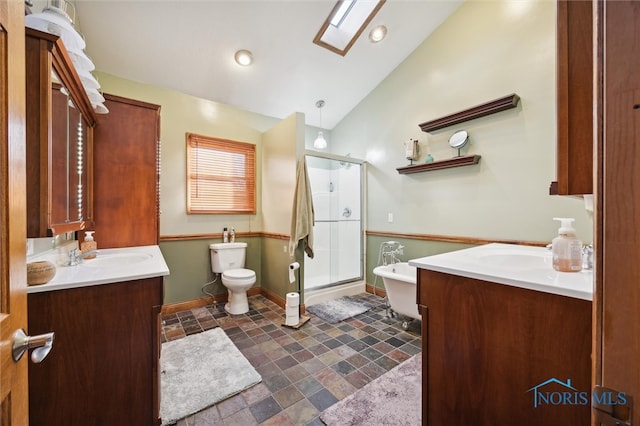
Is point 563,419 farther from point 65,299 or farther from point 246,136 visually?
point 246,136

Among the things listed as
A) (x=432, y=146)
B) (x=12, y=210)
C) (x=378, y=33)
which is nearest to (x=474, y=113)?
(x=432, y=146)

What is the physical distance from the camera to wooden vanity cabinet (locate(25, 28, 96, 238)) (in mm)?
993

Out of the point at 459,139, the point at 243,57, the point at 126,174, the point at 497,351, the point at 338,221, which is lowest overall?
the point at 497,351

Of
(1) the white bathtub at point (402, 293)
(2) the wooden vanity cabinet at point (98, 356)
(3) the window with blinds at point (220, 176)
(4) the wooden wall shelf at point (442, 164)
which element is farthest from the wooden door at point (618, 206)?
(3) the window with blinds at point (220, 176)

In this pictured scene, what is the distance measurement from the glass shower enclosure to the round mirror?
1268mm

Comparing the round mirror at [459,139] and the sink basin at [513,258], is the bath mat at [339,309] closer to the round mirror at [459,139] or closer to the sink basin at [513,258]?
the sink basin at [513,258]

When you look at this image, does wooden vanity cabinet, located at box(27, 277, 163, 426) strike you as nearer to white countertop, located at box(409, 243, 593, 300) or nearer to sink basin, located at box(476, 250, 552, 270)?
white countertop, located at box(409, 243, 593, 300)

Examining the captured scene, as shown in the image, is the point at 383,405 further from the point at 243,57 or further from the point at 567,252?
the point at 243,57

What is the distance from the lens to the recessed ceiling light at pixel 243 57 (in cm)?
268

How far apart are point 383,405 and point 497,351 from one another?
34.5 inches

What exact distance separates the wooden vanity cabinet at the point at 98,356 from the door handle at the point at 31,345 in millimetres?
678

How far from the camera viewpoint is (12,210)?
571 millimetres

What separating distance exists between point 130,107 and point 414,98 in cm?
292

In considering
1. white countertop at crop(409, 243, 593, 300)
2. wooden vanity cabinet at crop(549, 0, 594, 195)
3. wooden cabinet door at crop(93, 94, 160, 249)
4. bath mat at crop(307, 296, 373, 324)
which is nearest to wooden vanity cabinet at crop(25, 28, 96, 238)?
wooden cabinet door at crop(93, 94, 160, 249)
